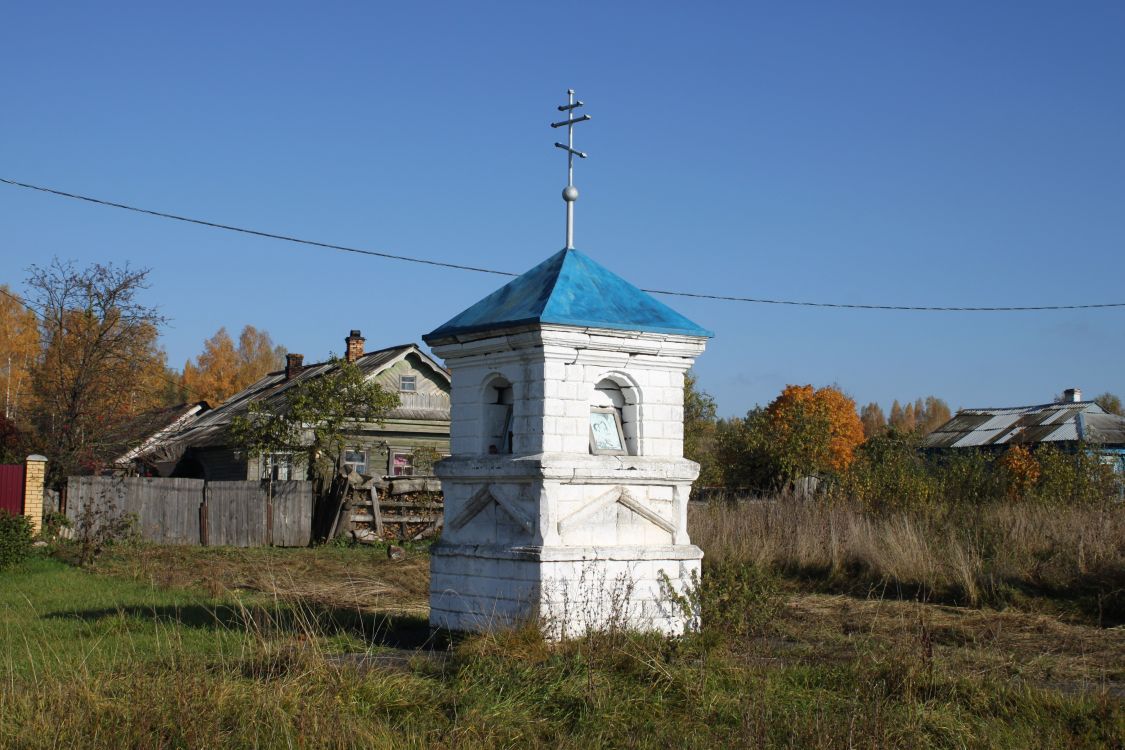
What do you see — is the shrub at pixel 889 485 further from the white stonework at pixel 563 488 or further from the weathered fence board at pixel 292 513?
the weathered fence board at pixel 292 513

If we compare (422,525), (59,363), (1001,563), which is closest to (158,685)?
(1001,563)

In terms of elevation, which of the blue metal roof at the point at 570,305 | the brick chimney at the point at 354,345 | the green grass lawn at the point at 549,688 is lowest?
the green grass lawn at the point at 549,688

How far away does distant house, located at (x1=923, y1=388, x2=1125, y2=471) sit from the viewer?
4222 cm

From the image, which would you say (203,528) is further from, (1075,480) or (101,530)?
(1075,480)

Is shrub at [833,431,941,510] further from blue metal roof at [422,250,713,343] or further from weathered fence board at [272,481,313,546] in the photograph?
weathered fence board at [272,481,313,546]

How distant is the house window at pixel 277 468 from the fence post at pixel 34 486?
755 cm

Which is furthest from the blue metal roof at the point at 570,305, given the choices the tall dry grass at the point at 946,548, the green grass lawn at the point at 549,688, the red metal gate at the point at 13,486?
the red metal gate at the point at 13,486

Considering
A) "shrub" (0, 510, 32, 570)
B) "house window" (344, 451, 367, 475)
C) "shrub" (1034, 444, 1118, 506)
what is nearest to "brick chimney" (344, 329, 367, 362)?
"house window" (344, 451, 367, 475)

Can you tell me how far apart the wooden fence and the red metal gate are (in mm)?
1402

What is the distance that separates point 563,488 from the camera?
1020 cm

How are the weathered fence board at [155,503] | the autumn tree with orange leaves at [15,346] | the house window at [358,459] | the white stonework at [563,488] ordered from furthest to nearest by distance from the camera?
the autumn tree with orange leaves at [15,346], the house window at [358,459], the weathered fence board at [155,503], the white stonework at [563,488]

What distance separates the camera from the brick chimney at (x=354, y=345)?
40812mm

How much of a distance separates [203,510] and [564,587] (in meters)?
17.7

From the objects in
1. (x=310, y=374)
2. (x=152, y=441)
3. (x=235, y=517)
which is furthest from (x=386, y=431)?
(x=235, y=517)
